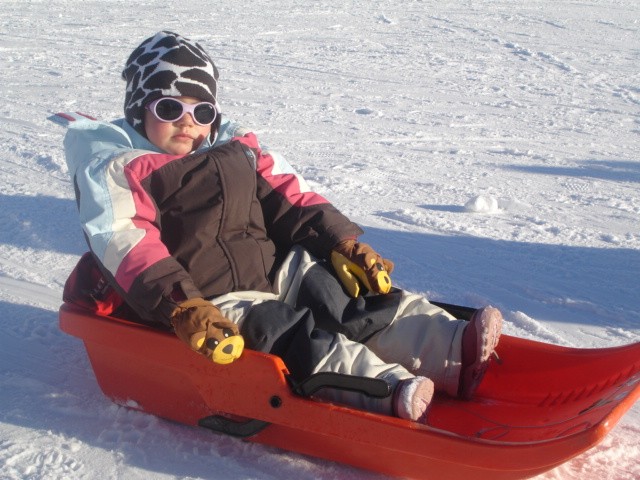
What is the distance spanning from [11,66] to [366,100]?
3484 mm

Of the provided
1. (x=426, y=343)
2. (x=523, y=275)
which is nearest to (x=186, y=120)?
(x=426, y=343)

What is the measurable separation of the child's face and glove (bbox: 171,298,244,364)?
68 centimetres

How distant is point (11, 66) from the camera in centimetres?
771

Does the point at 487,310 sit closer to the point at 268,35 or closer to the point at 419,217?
the point at 419,217

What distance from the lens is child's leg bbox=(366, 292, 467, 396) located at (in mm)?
2348

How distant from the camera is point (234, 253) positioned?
8.06ft

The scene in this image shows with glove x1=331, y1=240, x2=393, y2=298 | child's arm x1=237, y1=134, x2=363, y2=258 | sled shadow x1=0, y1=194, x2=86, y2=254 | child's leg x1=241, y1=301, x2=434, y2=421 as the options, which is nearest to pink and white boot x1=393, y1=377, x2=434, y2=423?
child's leg x1=241, y1=301, x2=434, y2=421

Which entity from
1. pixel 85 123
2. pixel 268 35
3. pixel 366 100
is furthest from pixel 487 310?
pixel 268 35

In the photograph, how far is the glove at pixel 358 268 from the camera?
2.54m

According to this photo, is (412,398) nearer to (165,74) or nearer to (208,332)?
(208,332)

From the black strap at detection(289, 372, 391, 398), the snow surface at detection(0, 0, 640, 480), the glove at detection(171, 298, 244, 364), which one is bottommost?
the snow surface at detection(0, 0, 640, 480)

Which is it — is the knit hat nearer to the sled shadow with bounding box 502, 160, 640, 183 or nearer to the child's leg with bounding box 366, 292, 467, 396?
the child's leg with bounding box 366, 292, 467, 396

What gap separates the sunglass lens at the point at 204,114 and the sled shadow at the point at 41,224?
1.32 meters

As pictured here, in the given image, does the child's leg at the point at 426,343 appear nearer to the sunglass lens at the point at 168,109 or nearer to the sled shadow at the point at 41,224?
the sunglass lens at the point at 168,109
